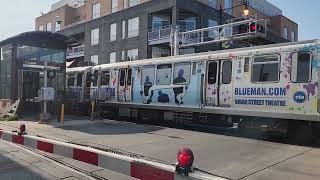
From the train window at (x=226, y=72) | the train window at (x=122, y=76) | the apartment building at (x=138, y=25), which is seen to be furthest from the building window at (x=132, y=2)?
the train window at (x=226, y=72)

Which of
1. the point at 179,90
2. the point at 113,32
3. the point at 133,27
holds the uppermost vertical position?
the point at 133,27

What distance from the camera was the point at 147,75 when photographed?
18969 mm

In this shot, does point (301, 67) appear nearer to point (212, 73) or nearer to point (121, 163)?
point (212, 73)

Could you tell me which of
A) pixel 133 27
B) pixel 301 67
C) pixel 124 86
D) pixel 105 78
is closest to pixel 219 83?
pixel 301 67

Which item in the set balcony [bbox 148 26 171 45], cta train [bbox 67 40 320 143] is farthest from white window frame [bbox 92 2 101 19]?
cta train [bbox 67 40 320 143]

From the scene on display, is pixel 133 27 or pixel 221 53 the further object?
pixel 133 27

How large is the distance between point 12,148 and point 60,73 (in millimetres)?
11232

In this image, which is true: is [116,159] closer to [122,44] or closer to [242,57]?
[242,57]

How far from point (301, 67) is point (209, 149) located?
412cm

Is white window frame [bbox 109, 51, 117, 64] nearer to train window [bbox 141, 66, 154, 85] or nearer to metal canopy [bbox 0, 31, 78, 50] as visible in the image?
metal canopy [bbox 0, 31, 78, 50]

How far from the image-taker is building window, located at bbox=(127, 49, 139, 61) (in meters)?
39.1

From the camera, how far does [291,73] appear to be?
42.5ft

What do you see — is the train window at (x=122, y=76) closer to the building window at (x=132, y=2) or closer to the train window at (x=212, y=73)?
the train window at (x=212, y=73)

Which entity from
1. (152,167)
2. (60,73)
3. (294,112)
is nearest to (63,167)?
(152,167)
